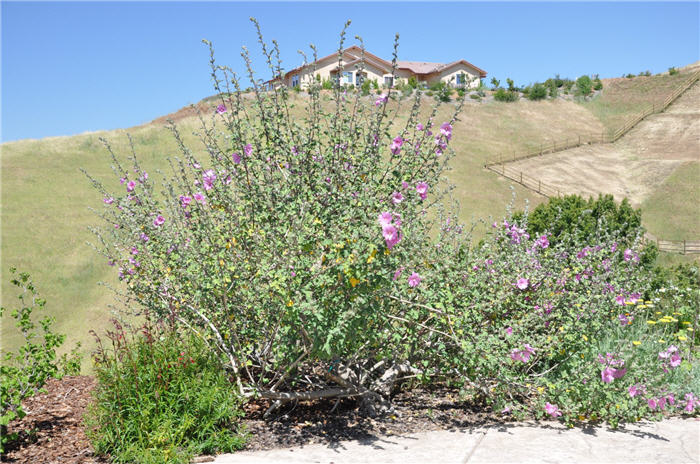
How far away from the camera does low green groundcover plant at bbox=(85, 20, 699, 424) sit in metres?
4.04

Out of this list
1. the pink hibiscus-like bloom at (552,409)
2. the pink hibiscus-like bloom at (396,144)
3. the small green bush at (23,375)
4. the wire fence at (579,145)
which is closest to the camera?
the small green bush at (23,375)

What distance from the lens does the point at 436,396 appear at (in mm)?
5441

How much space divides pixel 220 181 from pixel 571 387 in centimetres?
357

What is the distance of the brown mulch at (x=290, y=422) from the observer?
429 cm

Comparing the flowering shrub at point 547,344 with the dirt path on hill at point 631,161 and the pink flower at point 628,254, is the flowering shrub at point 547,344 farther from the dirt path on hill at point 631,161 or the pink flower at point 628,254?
the dirt path on hill at point 631,161

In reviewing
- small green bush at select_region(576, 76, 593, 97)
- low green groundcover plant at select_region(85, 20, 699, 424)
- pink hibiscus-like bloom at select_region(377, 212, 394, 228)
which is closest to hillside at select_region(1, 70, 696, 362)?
small green bush at select_region(576, 76, 593, 97)

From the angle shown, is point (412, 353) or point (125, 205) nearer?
point (412, 353)

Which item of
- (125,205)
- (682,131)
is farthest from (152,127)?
(682,131)

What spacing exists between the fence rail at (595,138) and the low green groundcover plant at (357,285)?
2753cm

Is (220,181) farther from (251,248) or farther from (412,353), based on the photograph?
(412,353)

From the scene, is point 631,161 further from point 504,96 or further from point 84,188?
point 84,188

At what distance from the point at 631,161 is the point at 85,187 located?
31040 millimetres

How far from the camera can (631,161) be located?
34.5m

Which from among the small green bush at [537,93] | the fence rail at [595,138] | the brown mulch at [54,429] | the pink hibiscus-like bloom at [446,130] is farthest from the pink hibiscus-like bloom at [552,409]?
the small green bush at [537,93]
